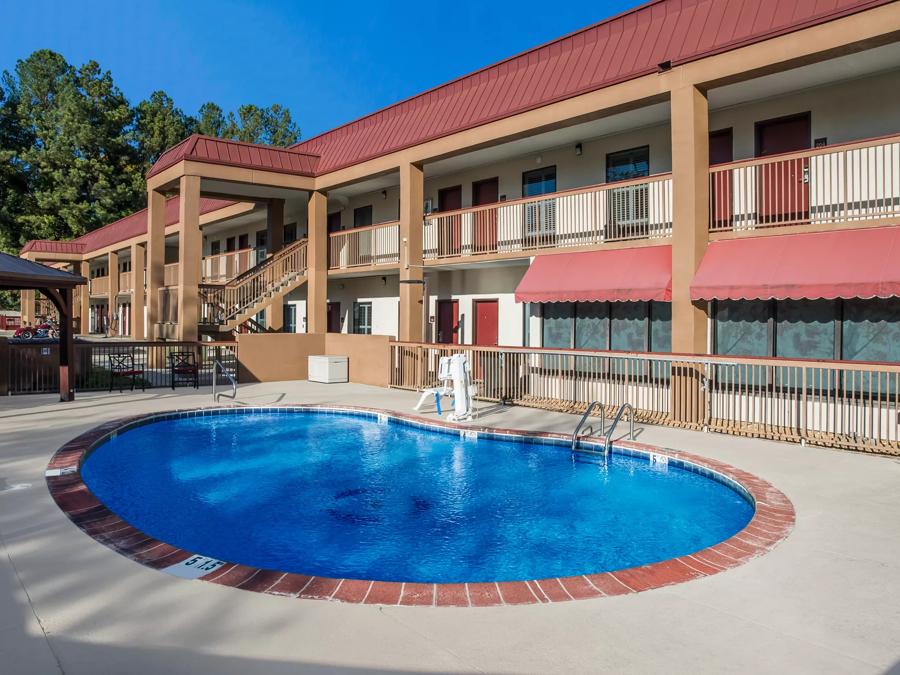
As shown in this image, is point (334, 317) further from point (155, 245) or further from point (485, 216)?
point (485, 216)

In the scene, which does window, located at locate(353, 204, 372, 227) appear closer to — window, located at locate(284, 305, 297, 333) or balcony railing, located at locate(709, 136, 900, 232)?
window, located at locate(284, 305, 297, 333)

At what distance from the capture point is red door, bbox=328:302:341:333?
25.1m

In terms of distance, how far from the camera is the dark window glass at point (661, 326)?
1380 cm

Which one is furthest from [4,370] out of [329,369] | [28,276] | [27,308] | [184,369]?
[27,308]

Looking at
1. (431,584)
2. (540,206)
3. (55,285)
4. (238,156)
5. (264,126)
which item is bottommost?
(431,584)

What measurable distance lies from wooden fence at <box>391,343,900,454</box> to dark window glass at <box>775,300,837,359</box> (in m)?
0.44

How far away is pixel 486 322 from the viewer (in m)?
19.1

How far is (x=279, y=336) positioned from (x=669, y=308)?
11.8 meters

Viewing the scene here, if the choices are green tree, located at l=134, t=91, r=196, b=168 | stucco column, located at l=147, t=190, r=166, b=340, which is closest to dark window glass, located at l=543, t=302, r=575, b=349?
stucco column, located at l=147, t=190, r=166, b=340

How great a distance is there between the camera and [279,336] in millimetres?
19219

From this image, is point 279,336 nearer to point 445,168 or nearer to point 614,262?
point 445,168

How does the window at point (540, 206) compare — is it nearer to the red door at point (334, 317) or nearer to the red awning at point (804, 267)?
the red awning at point (804, 267)

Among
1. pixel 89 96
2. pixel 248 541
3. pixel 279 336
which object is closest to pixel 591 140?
pixel 279 336

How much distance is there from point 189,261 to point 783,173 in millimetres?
16187
